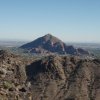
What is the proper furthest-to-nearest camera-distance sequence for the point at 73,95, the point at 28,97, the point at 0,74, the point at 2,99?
the point at 73,95
the point at 0,74
the point at 28,97
the point at 2,99

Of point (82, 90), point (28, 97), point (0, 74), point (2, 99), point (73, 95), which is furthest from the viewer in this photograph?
point (82, 90)

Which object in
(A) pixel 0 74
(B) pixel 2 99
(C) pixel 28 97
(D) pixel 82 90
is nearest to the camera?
(B) pixel 2 99

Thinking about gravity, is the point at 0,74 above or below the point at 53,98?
above

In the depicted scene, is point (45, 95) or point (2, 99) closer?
point (2, 99)

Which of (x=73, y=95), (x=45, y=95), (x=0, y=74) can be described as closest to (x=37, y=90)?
(x=45, y=95)

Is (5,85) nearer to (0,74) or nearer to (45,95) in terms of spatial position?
(0,74)

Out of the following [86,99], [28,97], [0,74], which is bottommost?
[86,99]

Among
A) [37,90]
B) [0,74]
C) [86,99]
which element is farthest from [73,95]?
[0,74]

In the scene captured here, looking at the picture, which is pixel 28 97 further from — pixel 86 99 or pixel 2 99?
pixel 86 99

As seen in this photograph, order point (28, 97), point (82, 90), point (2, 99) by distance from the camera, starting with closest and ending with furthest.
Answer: point (2, 99), point (28, 97), point (82, 90)
